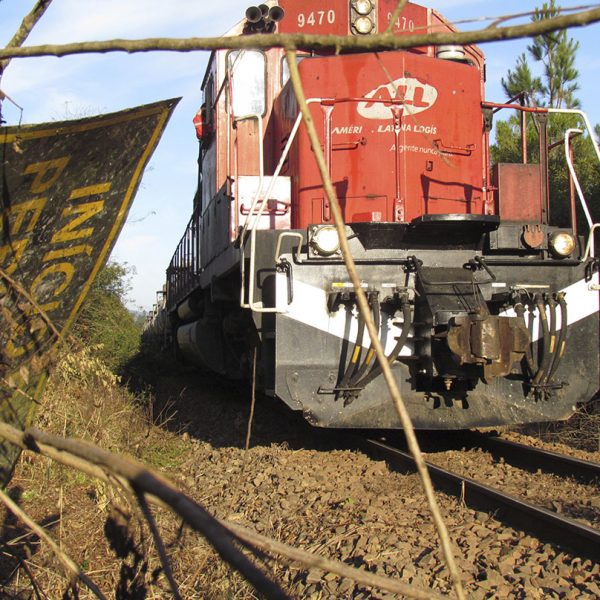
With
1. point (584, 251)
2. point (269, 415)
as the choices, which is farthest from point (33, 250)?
point (269, 415)

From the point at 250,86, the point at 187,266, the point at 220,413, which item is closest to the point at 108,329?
the point at 187,266

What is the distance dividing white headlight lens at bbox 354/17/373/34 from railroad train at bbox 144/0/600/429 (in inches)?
1.1

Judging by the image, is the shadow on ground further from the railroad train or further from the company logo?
the company logo

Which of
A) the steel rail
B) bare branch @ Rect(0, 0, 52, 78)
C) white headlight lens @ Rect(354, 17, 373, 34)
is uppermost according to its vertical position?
white headlight lens @ Rect(354, 17, 373, 34)

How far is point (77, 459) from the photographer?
1.31 m

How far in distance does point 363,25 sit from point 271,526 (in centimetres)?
470

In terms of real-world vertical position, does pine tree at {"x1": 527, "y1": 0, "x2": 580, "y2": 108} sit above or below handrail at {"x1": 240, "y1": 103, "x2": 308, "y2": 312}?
above

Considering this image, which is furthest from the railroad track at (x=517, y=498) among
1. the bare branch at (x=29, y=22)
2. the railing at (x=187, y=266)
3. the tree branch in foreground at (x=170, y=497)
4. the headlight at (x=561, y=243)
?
the railing at (x=187, y=266)

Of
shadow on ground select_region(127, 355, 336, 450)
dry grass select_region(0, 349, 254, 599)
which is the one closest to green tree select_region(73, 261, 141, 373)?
shadow on ground select_region(127, 355, 336, 450)

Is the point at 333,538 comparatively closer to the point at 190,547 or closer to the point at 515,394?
the point at 190,547

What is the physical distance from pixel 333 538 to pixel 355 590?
71cm

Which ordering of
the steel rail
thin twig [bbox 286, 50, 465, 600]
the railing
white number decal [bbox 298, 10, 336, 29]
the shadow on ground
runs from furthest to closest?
the railing
the shadow on ground
white number decal [bbox 298, 10, 336, 29]
the steel rail
thin twig [bbox 286, 50, 465, 600]

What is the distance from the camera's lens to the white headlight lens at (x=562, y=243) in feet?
19.6

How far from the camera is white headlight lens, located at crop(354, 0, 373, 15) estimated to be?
7.00 m
